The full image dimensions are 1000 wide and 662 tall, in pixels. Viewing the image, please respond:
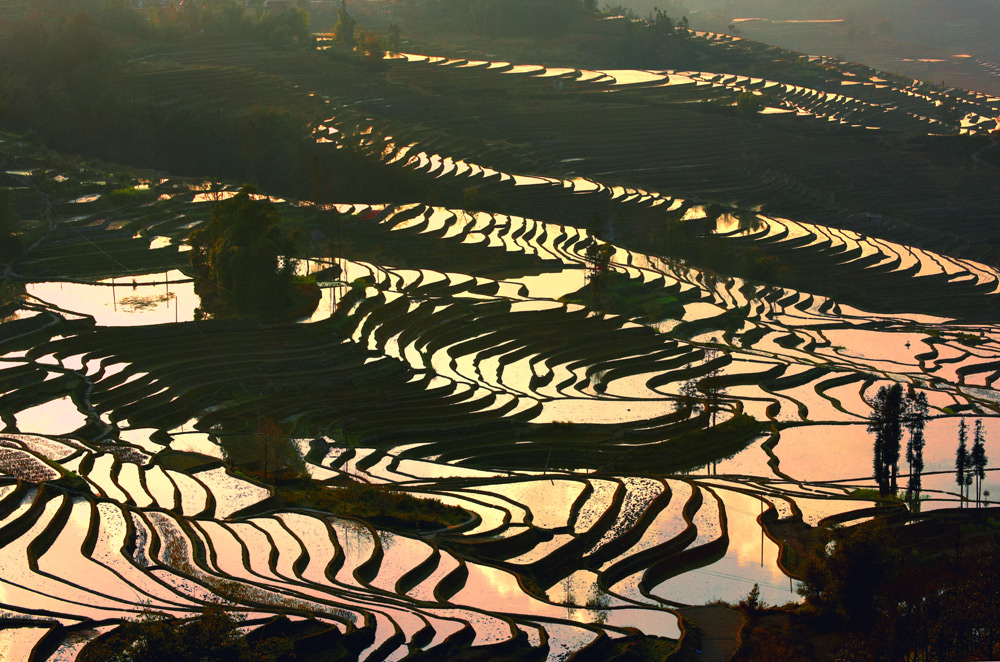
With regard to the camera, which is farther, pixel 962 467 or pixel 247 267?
pixel 247 267

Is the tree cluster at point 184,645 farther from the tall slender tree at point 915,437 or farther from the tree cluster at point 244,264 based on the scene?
the tree cluster at point 244,264

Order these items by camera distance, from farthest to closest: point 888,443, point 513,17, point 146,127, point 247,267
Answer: point 513,17, point 146,127, point 247,267, point 888,443

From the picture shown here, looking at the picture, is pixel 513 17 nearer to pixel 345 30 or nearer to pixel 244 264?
pixel 345 30

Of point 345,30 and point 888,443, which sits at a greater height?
point 345,30

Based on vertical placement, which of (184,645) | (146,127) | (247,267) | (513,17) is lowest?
(184,645)

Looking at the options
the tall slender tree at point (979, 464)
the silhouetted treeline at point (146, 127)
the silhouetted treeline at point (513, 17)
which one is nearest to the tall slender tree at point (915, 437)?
the tall slender tree at point (979, 464)

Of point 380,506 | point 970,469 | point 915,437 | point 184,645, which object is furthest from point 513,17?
point 184,645

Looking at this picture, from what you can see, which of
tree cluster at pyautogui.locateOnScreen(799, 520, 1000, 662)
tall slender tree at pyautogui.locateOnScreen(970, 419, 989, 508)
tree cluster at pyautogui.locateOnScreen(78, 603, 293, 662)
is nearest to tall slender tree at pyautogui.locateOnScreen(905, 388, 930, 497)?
tall slender tree at pyautogui.locateOnScreen(970, 419, 989, 508)
